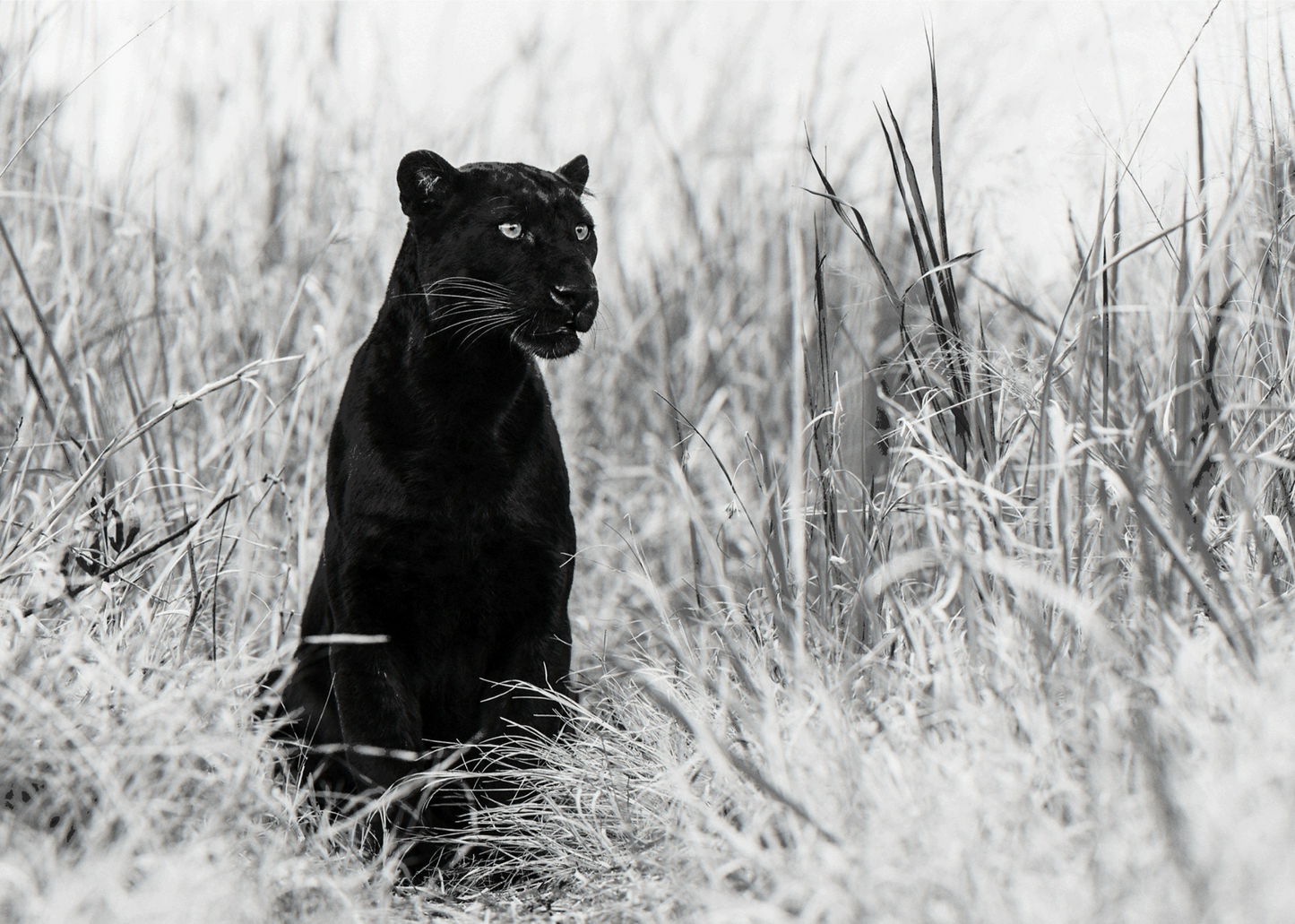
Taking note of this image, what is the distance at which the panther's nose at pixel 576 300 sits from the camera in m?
2.17

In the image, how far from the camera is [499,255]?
2.25 m

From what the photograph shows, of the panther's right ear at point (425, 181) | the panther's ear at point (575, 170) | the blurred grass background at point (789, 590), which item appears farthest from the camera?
the panther's ear at point (575, 170)

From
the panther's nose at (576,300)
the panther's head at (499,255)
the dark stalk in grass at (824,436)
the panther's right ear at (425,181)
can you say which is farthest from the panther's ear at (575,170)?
the dark stalk in grass at (824,436)

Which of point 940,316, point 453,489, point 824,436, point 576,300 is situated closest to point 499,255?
point 576,300

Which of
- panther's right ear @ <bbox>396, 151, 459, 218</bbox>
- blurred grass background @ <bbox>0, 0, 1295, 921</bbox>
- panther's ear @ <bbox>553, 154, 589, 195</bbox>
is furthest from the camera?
panther's ear @ <bbox>553, 154, 589, 195</bbox>

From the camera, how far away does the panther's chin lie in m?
2.20

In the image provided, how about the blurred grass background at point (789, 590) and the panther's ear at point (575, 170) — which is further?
the panther's ear at point (575, 170)

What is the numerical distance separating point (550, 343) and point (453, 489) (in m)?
0.30

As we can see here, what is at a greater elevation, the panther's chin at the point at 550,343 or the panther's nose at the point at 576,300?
the panther's nose at the point at 576,300

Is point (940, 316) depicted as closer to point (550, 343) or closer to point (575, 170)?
point (550, 343)

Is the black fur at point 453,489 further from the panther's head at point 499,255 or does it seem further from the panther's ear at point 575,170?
the panther's ear at point 575,170

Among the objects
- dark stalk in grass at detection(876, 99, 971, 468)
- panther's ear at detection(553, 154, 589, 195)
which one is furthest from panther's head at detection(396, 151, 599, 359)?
dark stalk in grass at detection(876, 99, 971, 468)

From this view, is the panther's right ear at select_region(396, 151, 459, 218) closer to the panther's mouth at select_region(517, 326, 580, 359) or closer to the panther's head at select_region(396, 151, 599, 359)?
the panther's head at select_region(396, 151, 599, 359)

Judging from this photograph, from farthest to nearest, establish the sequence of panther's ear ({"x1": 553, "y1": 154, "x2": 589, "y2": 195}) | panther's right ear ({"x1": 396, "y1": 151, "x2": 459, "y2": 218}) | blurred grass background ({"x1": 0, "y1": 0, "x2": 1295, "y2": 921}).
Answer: panther's ear ({"x1": 553, "y1": 154, "x2": 589, "y2": 195}) < panther's right ear ({"x1": 396, "y1": 151, "x2": 459, "y2": 218}) < blurred grass background ({"x1": 0, "y1": 0, "x2": 1295, "y2": 921})
